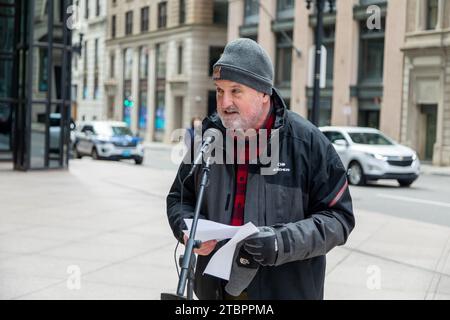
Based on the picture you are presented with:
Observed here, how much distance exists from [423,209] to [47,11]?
11.3 meters

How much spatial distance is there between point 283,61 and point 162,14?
14.9 m

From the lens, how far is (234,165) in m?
2.99

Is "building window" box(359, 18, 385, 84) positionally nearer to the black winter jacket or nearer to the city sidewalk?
the city sidewalk

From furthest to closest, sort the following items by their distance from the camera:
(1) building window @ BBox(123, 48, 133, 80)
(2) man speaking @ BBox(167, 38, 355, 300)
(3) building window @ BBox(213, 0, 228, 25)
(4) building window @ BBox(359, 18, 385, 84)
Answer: (1) building window @ BBox(123, 48, 133, 80) → (3) building window @ BBox(213, 0, 228, 25) → (4) building window @ BBox(359, 18, 385, 84) → (2) man speaking @ BBox(167, 38, 355, 300)

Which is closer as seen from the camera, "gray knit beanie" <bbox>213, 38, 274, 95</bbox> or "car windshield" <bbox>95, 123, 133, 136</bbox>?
"gray knit beanie" <bbox>213, 38, 274, 95</bbox>

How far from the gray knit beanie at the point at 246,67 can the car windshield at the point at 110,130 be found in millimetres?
25149

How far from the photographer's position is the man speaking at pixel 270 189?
2.87 m

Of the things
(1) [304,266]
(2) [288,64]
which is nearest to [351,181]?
(1) [304,266]

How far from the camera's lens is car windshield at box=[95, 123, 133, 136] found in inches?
1095

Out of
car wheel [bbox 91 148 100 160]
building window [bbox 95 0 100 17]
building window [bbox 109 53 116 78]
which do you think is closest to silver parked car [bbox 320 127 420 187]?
car wheel [bbox 91 148 100 160]

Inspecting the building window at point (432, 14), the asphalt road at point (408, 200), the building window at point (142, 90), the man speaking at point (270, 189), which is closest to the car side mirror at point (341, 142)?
the asphalt road at point (408, 200)

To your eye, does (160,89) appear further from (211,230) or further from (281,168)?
(211,230)

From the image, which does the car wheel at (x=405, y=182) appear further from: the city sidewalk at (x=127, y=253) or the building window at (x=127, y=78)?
the building window at (x=127, y=78)

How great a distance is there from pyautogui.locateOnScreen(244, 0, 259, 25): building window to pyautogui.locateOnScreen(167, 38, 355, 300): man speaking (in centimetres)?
3892
